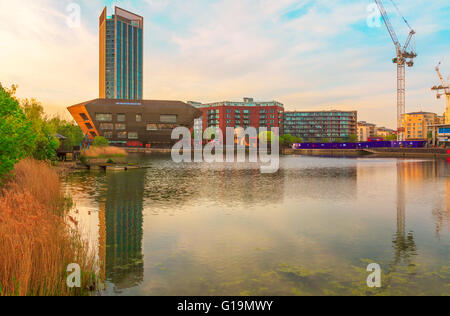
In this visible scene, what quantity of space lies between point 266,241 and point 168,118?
605ft

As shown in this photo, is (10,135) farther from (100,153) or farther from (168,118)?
(168,118)

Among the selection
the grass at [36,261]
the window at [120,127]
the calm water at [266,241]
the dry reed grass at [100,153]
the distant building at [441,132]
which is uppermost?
the window at [120,127]

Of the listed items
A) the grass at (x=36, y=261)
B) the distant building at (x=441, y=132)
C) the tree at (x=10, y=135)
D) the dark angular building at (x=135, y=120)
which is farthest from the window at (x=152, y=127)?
the grass at (x=36, y=261)

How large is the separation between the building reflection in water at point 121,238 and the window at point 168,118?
167 metres

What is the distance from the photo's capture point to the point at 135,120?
19488 centimetres

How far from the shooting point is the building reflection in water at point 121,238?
1305 centimetres

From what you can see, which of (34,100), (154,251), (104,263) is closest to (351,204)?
(154,251)

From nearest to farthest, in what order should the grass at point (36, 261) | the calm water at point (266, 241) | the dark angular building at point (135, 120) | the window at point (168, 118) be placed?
the grass at point (36, 261) < the calm water at point (266, 241) < the dark angular building at point (135, 120) < the window at point (168, 118)

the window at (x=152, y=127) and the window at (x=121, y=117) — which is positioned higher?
the window at (x=121, y=117)

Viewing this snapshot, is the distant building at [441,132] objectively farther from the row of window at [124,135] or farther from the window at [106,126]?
the window at [106,126]

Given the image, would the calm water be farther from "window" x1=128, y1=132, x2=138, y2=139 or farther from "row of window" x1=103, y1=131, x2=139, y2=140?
"window" x1=128, y1=132, x2=138, y2=139

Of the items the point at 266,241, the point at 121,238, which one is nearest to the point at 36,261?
the point at 121,238
